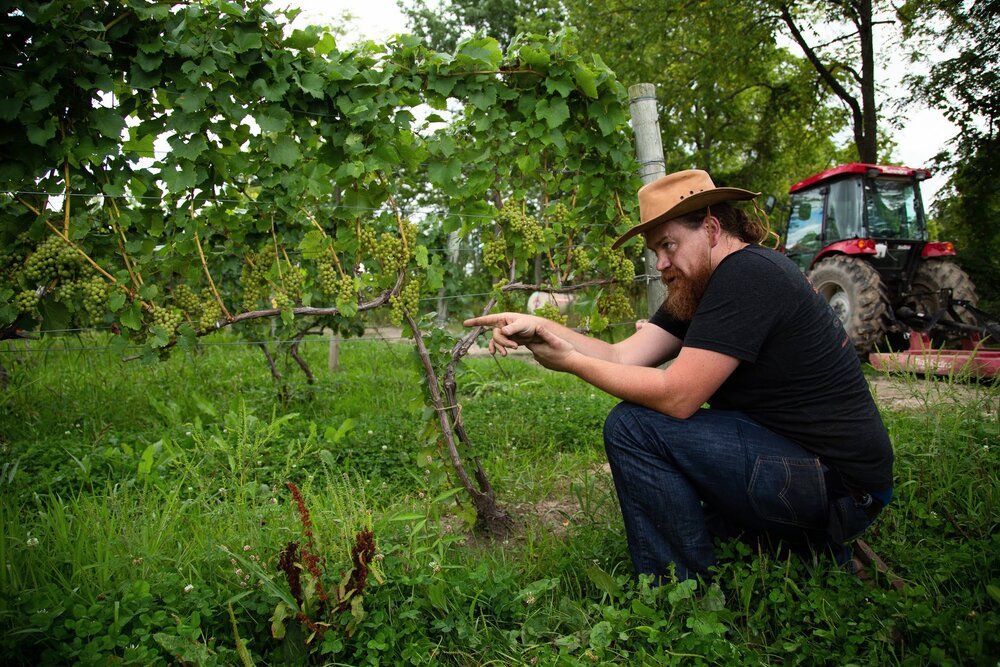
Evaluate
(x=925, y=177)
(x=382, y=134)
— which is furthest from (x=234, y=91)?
(x=925, y=177)

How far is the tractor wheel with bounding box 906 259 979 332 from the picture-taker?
6922 millimetres

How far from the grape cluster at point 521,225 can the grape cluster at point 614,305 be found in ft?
2.30

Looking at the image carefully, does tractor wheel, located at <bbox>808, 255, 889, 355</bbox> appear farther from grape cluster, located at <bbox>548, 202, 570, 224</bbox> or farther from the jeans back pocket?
the jeans back pocket

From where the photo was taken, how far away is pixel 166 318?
2562mm

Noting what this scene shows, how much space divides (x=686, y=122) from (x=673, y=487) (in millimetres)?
16450

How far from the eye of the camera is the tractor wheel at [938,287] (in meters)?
6.92

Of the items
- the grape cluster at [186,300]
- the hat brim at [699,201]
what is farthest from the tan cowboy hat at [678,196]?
the grape cluster at [186,300]

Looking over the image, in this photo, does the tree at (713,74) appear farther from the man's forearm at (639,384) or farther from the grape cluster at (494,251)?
the man's forearm at (639,384)

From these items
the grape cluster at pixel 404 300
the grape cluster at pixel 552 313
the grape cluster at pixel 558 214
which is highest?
the grape cluster at pixel 558 214

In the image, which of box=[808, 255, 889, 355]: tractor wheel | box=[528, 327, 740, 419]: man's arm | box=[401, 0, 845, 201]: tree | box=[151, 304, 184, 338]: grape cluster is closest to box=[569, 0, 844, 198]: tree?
box=[401, 0, 845, 201]: tree

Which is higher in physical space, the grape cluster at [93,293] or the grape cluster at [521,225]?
the grape cluster at [521,225]

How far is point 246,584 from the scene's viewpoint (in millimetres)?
2051

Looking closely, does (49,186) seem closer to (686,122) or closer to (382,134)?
(382,134)

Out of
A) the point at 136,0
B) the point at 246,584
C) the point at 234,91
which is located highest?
the point at 136,0
